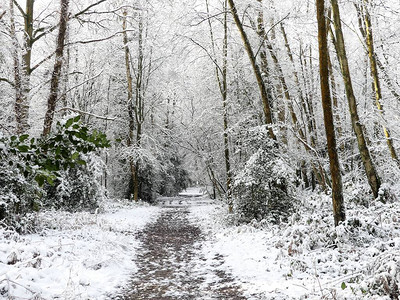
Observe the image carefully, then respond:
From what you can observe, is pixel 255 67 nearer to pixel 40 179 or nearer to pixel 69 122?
pixel 69 122

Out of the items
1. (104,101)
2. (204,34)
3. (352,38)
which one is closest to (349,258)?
(204,34)

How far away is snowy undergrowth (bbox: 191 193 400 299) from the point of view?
12.4 feet

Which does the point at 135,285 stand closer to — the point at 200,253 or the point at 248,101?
the point at 200,253

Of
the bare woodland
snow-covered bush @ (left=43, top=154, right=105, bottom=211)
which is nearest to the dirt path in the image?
the bare woodland

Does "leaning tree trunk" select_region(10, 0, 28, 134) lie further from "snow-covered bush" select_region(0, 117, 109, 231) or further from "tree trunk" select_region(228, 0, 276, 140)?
"tree trunk" select_region(228, 0, 276, 140)

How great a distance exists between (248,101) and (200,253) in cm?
833

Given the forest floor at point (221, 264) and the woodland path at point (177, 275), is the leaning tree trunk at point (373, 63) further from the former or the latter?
the woodland path at point (177, 275)

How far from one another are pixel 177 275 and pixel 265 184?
460 cm

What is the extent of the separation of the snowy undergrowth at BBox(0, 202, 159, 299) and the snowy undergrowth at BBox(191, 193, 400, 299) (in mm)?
2108

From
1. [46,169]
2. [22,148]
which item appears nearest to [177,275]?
[46,169]

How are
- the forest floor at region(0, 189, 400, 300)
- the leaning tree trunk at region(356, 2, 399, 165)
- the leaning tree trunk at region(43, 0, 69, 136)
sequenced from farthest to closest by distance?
the leaning tree trunk at region(356, 2, 399, 165), the leaning tree trunk at region(43, 0, 69, 136), the forest floor at region(0, 189, 400, 300)

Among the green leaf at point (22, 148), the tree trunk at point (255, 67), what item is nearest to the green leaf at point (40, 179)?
the green leaf at point (22, 148)

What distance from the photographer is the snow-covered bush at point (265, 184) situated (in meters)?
9.33

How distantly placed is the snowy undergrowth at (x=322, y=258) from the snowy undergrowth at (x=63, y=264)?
2108 mm
